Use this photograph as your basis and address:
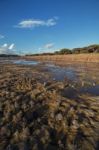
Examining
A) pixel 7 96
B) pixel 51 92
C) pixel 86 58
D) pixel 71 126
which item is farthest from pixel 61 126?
pixel 86 58

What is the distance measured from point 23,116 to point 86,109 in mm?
2951

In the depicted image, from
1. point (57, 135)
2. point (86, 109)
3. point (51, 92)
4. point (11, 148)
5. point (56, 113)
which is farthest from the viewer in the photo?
point (51, 92)

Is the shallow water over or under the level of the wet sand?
under

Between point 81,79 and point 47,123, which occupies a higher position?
point 47,123

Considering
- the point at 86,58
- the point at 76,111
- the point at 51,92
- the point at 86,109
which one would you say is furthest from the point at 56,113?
the point at 86,58

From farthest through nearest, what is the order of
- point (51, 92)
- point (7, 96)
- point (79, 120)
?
1. point (51, 92)
2. point (7, 96)
3. point (79, 120)

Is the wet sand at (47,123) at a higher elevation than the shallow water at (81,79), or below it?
higher

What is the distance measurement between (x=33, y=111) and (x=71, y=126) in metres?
2.07

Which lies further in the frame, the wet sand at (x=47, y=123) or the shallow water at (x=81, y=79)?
the shallow water at (x=81, y=79)

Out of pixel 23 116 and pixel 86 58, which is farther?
pixel 86 58

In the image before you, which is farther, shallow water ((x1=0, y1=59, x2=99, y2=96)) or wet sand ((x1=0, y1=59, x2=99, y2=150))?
shallow water ((x1=0, y1=59, x2=99, y2=96))

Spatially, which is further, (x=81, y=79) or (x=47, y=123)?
(x=81, y=79)

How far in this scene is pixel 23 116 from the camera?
27.7 feet

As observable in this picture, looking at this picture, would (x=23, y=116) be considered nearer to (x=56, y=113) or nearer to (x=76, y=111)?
(x=56, y=113)
